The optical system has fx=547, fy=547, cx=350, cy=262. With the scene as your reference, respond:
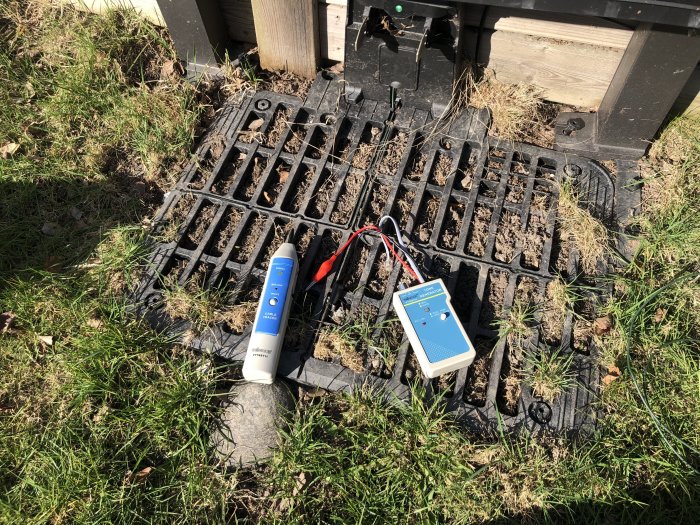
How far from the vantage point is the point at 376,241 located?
97.7 inches

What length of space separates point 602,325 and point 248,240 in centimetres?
160

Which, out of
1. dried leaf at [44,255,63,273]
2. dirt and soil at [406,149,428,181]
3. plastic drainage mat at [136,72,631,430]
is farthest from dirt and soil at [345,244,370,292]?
dried leaf at [44,255,63,273]

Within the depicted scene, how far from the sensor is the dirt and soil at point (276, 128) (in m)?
2.81

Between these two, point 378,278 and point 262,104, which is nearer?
point 378,278

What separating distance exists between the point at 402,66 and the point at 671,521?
2238mm

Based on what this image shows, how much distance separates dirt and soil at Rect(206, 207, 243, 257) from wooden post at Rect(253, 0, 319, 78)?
94 centimetres

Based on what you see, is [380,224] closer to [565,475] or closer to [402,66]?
[402,66]

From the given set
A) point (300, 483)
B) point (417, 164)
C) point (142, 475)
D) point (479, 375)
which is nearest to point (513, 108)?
point (417, 164)

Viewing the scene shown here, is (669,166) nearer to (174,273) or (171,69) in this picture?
(174,273)

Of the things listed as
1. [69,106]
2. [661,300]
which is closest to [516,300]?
[661,300]

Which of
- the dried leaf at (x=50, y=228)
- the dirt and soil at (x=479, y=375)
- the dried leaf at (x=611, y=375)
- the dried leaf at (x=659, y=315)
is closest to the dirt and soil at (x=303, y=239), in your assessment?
the dirt and soil at (x=479, y=375)

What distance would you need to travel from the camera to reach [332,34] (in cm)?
293

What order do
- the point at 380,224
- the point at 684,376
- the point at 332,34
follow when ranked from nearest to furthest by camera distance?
the point at 684,376, the point at 380,224, the point at 332,34

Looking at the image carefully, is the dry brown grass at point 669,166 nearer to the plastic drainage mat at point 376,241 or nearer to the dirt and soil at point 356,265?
the plastic drainage mat at point 376,241
